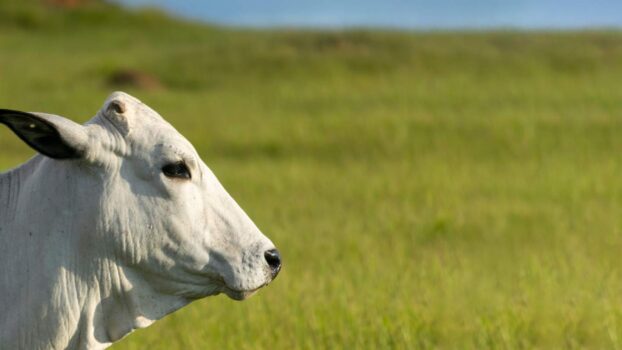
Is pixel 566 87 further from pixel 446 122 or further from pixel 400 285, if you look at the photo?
pixel 400 285

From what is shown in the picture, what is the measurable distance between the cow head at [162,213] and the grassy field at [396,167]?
9.16 ft

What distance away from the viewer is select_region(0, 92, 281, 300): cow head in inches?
181

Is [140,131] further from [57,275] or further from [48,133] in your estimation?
[57,275]

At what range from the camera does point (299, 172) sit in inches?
638

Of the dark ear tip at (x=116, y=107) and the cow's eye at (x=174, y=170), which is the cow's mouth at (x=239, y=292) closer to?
the cow's eye at (x=174, y=170)

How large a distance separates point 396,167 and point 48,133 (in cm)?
1246

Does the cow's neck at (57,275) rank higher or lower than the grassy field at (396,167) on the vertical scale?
higher

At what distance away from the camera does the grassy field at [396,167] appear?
26.0 ft

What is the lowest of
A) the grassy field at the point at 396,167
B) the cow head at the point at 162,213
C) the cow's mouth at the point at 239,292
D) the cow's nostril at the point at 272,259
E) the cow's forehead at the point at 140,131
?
the grassy field at the point at 396,167

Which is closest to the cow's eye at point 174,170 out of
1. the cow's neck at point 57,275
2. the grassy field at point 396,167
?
the cow's neck at point 57,275

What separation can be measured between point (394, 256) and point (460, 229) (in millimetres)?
1628

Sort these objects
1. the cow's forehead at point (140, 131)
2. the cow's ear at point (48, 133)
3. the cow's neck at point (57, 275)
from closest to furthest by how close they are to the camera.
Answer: the cow's ear at point (48, 133) < the cow's neck at point (57, 275) < the cow's forehead at point (140, 131)

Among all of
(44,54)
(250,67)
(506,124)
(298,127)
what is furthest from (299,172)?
(44,54)

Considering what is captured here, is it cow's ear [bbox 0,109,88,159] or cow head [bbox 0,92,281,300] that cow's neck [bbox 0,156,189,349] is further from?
cow's ear [bbox 0,109,88,159]
